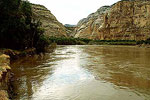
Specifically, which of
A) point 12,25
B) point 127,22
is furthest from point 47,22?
point 12,25

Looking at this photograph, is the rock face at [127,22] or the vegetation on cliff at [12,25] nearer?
the vegetation on cliff at [12,25]

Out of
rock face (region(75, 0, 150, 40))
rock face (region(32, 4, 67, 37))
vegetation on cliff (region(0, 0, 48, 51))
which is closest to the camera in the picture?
vegetation on cliff (region(0, 0, 48, 51))

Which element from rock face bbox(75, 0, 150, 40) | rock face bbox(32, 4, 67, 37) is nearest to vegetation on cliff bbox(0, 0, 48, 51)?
rock face bbox(75, 0, 150, 40)

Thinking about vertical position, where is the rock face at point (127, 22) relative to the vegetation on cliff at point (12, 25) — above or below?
above

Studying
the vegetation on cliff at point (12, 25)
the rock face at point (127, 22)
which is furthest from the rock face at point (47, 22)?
the vegetation on cliff at point (12, 25)

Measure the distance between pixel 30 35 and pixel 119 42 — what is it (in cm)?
5962

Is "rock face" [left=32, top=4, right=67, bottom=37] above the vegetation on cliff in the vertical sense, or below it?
above

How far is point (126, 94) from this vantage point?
7027 mm

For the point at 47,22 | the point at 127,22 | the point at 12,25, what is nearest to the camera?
the point at 12,25

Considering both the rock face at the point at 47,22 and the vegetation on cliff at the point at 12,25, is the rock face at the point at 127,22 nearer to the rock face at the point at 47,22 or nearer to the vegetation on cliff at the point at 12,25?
the rock face at the point at 47,22

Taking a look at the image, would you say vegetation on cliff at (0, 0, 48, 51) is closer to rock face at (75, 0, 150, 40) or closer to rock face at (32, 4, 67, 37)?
rock face at (75, 0, 150, 40)

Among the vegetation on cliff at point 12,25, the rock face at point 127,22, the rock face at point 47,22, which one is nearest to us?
the vegetation on cliff at point 12,25

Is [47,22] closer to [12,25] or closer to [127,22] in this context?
[127,22]

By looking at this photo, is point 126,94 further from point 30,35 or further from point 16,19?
point 30,35
